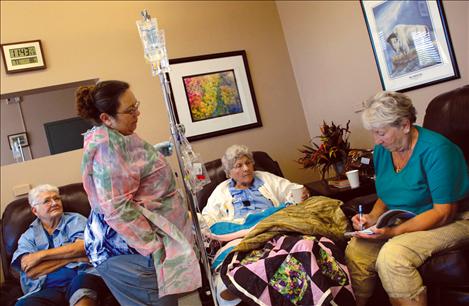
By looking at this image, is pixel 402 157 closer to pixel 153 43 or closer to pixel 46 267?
pixel 153 43

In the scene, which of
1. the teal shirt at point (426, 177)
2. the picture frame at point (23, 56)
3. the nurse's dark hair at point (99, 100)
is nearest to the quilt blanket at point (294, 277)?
the teal shirt at point (426, 177)

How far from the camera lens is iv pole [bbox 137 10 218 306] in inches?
54.4

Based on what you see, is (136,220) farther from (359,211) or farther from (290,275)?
(359,211)

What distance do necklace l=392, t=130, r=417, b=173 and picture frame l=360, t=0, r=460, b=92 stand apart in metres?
0.86

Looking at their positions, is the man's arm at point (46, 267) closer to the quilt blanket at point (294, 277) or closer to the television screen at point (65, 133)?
the quilt blanket at point (294, 277)

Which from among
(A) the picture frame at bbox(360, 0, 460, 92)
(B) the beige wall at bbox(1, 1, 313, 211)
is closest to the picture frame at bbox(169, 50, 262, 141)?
(B) the beige wall at bbox(1, 1, 313, 211)

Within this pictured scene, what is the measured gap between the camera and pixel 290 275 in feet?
5.50

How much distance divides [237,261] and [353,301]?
524mm

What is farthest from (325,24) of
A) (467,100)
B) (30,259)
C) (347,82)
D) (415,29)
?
(30,259)

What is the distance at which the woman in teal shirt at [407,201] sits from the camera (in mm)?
1592

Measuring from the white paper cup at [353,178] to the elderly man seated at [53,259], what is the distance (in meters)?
1.55

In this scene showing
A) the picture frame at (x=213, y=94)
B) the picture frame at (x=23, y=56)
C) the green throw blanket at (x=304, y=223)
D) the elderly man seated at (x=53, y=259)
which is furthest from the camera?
the picture frame at (x=213, y=94)

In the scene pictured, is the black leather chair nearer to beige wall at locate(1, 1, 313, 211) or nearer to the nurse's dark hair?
beige wall at locate(1, 1, 313, 211)

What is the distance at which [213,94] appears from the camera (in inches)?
128
